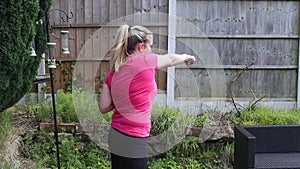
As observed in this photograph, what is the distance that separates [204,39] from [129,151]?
2.54 m

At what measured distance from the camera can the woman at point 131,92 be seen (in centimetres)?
221

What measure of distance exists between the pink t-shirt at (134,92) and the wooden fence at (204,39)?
2242mm

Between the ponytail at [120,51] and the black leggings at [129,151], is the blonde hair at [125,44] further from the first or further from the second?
the black leggings at [129,151]

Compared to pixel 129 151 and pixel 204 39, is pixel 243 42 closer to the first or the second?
pixel 204 39

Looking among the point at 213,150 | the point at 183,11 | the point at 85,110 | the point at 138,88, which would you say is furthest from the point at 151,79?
the point at 183,11

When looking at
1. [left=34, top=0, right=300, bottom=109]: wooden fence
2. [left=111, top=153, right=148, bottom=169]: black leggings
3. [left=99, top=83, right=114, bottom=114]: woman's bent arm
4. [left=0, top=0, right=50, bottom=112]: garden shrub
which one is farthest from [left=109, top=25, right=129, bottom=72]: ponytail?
[left=34, top=0, right=300, bottom=109]: wooden fence

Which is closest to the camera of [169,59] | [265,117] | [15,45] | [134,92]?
[134,92]

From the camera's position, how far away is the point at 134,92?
7.23ft

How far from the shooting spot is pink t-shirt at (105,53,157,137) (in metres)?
2.20

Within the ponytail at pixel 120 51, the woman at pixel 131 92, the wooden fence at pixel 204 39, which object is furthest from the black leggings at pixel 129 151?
the wooden fence at pixel 204 39

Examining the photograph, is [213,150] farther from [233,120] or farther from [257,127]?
[257,127]

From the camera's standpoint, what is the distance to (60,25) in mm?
4508

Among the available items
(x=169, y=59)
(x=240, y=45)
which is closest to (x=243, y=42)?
(x=240, y=45)

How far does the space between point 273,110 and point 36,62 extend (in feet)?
8.28
